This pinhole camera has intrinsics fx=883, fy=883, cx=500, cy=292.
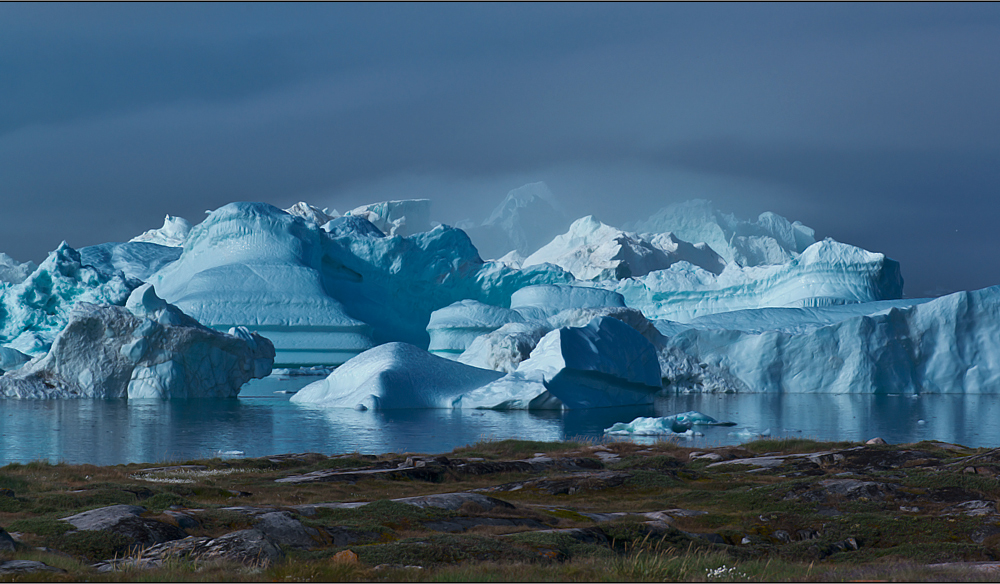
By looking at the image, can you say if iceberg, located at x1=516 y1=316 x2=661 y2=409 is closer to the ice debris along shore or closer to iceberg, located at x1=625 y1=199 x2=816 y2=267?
the ice debris along shore

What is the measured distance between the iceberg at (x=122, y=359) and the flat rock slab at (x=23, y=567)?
28157 mm

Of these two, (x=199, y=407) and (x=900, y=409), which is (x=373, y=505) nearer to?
(x=199, y=407)

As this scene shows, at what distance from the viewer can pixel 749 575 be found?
671cm

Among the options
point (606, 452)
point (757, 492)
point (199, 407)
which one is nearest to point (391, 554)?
point (757, 492)

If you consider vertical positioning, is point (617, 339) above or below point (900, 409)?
above

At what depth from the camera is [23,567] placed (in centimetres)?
645

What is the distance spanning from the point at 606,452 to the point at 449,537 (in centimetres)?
1099

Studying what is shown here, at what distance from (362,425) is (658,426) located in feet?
28.6

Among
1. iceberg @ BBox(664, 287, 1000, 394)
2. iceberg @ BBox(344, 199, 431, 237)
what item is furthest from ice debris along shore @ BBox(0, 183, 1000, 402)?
iceberg @ BBox(344, 199, 431, 237)

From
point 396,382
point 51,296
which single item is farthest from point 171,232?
point 396,382

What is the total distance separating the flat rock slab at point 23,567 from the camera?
20.8ft

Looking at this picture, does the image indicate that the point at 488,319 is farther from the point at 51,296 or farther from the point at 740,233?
the point at 740,233

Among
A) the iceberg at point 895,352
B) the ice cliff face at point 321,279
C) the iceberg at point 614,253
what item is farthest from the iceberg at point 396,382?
the iceberg at point 614,253

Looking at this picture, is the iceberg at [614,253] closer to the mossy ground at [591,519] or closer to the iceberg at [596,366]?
the iceberg at [596,366]
